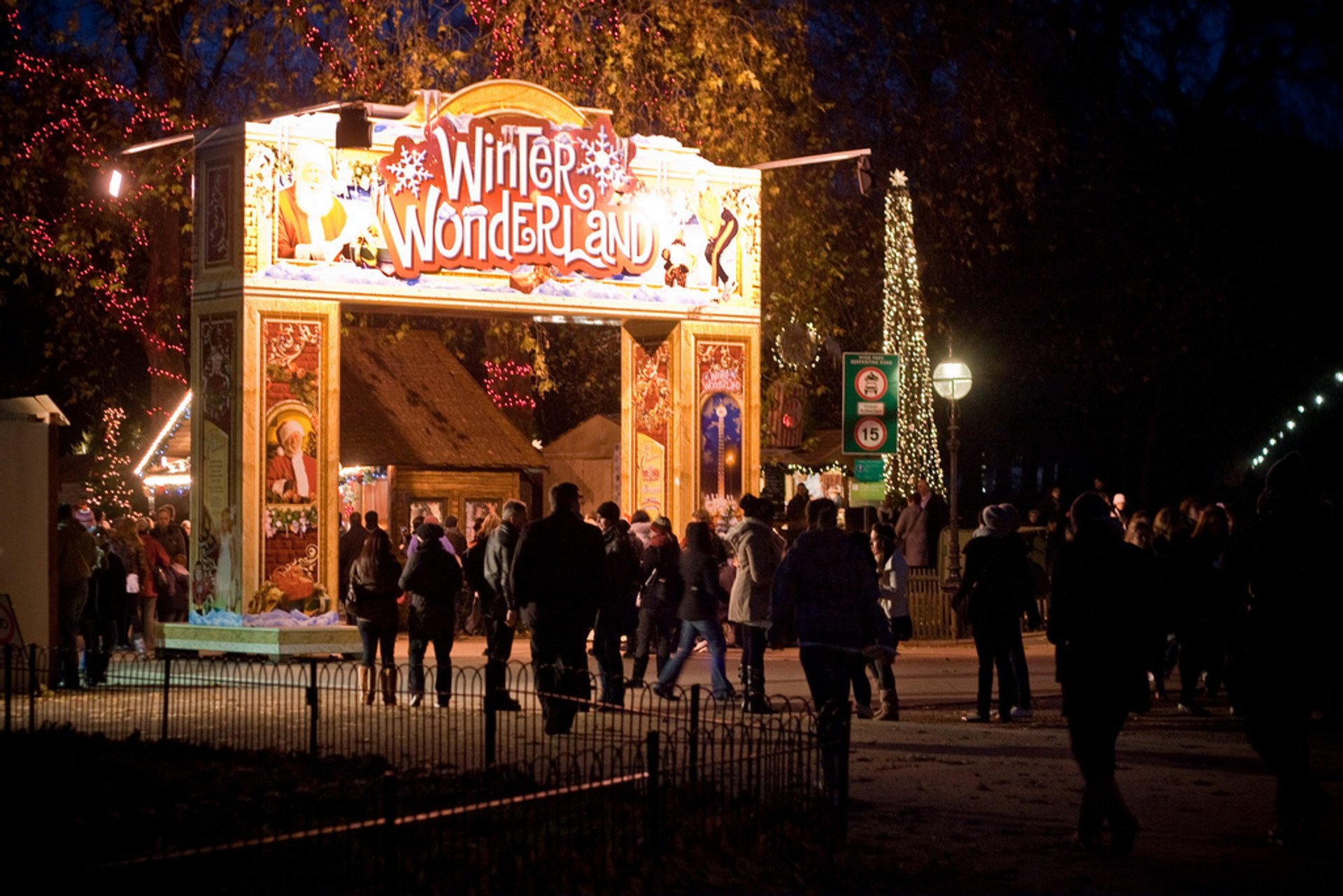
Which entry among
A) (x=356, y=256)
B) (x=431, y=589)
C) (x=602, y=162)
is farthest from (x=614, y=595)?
(x=602, y=162)

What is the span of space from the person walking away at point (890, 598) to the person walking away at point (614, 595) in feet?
7.41

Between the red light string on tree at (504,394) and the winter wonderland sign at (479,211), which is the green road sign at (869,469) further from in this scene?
the red light string on tree at (504,394)

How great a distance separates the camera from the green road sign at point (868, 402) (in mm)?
21719

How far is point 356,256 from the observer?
2017 cm

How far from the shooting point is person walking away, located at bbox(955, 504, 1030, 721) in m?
15.1

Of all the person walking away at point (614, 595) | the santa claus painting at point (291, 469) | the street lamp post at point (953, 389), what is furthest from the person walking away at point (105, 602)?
the street lamp post at point (953, 389)

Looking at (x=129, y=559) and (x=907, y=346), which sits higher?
(x=907, y=346)

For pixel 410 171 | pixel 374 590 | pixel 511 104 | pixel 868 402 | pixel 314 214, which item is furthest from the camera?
pixel 868 402

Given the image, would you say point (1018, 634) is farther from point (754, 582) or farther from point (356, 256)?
point (356, 256)

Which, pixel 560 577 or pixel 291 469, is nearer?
pixel 560 577

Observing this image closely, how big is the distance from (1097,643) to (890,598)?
7.18 metres

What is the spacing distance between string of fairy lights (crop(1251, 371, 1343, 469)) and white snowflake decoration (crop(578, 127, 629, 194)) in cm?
2616

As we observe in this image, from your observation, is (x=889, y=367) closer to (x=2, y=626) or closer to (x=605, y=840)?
(x=2, y=626)

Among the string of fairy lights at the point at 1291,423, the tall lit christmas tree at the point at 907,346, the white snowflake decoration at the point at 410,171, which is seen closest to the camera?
the white snowflake decoration at the point at 410,171
